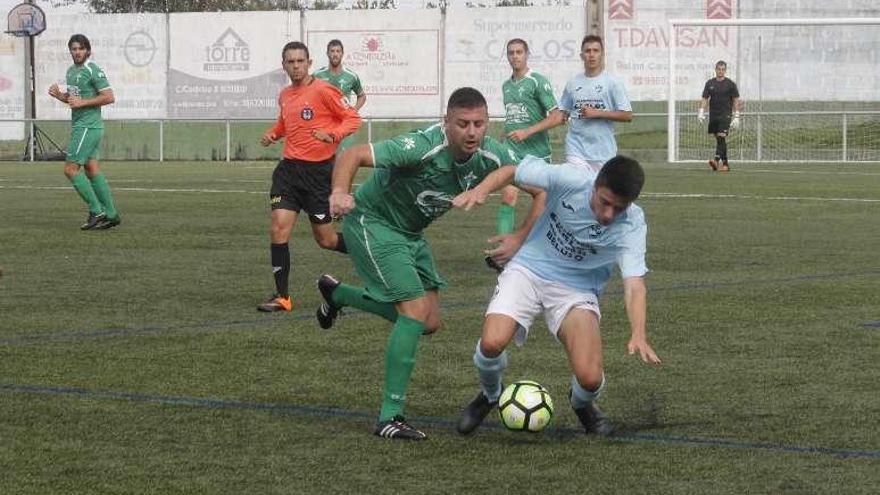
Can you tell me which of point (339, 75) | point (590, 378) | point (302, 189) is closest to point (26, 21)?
point (339, 75)

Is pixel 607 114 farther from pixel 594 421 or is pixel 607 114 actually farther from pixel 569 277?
pixel 594 421

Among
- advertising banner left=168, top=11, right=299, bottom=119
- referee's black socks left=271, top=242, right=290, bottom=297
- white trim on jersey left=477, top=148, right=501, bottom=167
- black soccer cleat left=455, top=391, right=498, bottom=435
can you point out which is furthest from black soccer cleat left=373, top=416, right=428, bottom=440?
advertising banner left=168, top=11, right=299, bottom=119

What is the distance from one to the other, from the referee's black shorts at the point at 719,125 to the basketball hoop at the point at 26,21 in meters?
17.4

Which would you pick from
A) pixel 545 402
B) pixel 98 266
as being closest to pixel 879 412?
pixel 545 402

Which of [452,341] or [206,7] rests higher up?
[206,7]

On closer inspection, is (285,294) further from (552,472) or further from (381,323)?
(552,472)

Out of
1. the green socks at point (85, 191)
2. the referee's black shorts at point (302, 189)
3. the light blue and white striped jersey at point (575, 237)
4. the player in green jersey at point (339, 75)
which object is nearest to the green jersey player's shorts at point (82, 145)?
the green socks at point (85, 191)

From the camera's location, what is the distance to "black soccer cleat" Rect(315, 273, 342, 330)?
8.67 meters

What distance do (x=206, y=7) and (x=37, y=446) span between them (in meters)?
67.8

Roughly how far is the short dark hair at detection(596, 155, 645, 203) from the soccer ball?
943 mm

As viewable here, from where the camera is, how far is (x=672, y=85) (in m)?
32.8

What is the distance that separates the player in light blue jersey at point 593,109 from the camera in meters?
14.8

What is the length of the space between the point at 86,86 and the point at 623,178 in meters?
12.4

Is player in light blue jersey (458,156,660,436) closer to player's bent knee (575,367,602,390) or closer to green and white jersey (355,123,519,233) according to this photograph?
player's bent knee (575,367,602,390)
